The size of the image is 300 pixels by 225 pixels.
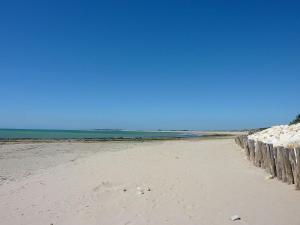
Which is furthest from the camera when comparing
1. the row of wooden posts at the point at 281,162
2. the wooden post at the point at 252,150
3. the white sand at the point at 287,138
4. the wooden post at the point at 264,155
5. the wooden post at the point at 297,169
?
the white sand at the point at 287,138

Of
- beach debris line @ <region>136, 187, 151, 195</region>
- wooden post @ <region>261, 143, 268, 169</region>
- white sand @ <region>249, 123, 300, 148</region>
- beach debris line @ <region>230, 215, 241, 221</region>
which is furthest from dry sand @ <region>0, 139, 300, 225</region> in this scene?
white sand @ <region>249, 123, 300, 148</region>

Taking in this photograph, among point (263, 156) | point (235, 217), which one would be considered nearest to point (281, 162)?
point (263, 156)

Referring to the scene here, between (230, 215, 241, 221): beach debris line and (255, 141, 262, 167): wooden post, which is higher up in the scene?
(255, 141, 262, 167): wooden post

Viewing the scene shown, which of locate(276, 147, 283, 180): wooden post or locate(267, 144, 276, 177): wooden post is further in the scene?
locate(267, 144, 276, 177): wooden post

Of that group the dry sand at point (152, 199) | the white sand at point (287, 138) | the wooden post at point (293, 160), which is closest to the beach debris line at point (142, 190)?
the dry sand at point (152, 199)

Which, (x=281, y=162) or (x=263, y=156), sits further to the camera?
(x=263, y=156)

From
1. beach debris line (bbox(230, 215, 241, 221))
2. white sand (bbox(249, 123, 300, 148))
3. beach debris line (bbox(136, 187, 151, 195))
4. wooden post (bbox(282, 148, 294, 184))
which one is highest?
white sand (bbox(249, 123, 300, 148))

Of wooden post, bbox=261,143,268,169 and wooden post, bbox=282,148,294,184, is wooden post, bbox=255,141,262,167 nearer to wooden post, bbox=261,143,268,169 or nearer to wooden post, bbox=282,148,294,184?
wooden post, bbox=261,143,268,169

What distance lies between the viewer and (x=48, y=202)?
780cm

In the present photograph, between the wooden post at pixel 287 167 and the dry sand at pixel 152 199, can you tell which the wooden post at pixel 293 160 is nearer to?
the wooden post at pixel 287 167

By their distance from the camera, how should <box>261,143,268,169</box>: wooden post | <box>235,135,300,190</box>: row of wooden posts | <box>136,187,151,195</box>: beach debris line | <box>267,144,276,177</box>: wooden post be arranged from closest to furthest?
<box>235,135,300,190</box>: row of wooden posts
<box>136,187,151,195</box>: beach debris line
<box>267,144,276,177</box>: wooden post
<box>261,143,268,169</box>: wooden post

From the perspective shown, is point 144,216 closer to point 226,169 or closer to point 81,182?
point 81,182

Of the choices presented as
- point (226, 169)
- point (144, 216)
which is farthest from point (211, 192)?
point (226, 169)

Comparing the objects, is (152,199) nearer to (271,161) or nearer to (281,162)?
(281,162)
